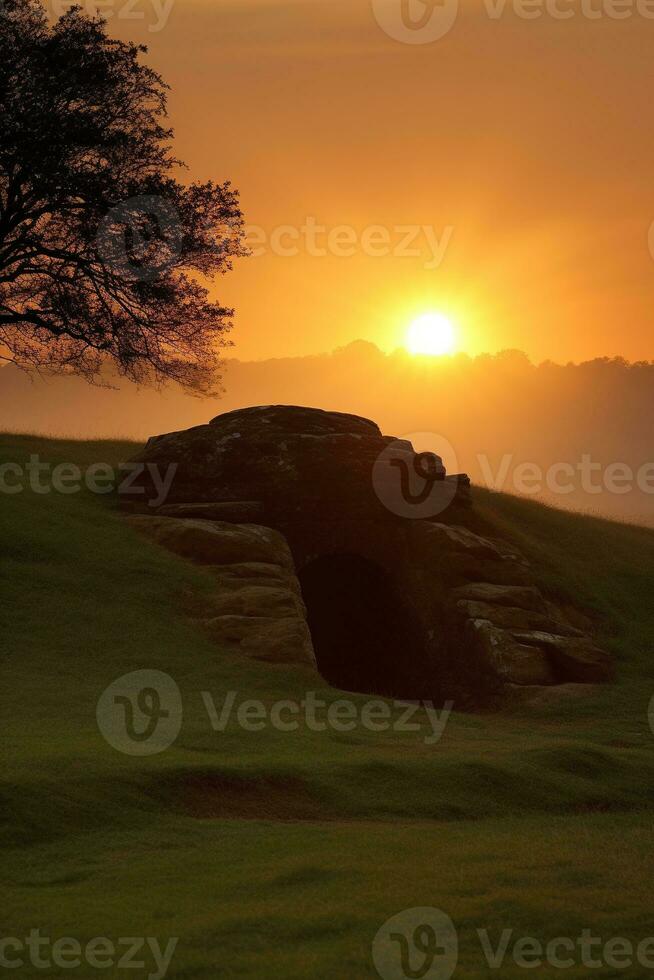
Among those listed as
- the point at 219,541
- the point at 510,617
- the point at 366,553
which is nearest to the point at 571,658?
the point at 510,617

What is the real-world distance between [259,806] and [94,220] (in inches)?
780

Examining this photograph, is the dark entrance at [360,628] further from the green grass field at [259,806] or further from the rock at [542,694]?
the green grass field at [259,806]

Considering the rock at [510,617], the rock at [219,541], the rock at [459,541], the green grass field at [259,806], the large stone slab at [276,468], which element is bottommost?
the green grass field at [259,806]

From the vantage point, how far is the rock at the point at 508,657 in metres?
23.5

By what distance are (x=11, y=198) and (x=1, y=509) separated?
8470 mm

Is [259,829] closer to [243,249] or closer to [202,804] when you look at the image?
[202,804]

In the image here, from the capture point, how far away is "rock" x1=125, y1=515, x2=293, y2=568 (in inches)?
970

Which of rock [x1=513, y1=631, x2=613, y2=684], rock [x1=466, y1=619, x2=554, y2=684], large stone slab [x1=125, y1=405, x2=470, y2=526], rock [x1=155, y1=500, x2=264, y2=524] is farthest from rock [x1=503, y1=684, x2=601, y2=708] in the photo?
rock [x1=155, y1=500, x2=264, y2=524]

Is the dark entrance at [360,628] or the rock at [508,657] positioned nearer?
the rock at [508,657]

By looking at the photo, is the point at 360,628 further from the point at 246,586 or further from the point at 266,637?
the point at 266,637

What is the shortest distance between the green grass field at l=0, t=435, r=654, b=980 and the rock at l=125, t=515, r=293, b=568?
1.86ft

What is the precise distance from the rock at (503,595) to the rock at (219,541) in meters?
4.18

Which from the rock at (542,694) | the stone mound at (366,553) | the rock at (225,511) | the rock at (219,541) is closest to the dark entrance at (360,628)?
the stone mound at (366,553)

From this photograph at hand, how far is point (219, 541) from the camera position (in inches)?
979
